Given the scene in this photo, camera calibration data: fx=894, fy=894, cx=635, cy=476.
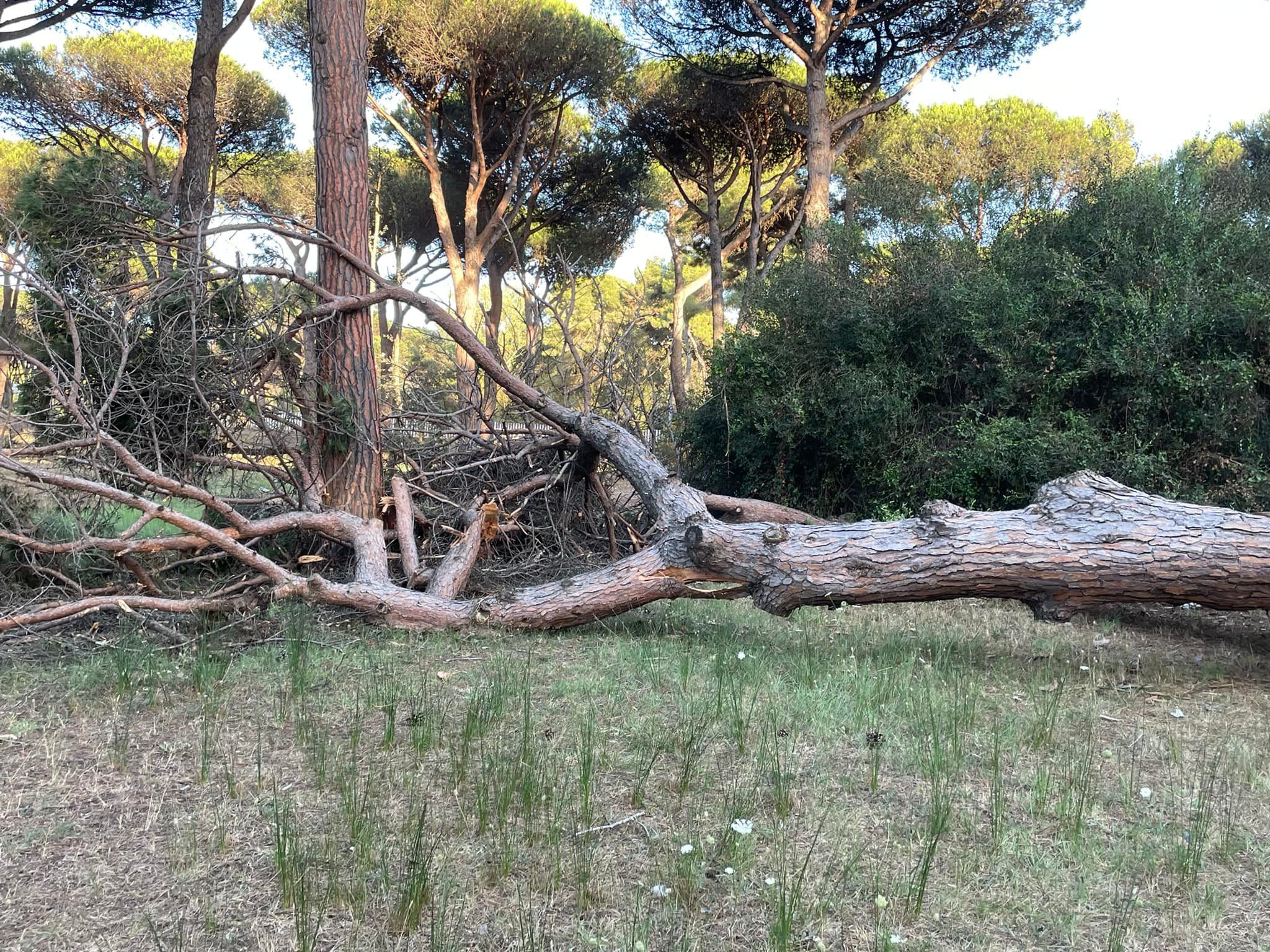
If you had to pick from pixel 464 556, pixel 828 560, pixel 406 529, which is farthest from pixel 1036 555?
pixel 406 529

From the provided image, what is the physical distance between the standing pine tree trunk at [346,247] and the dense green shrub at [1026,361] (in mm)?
3490

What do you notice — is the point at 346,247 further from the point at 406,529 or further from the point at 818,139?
the point at 818,139

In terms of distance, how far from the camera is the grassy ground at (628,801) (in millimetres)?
2215

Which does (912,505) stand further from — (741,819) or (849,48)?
(849,48)

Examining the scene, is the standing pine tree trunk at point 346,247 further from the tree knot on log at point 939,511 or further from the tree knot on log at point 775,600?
the tree knot on log at point 939,511

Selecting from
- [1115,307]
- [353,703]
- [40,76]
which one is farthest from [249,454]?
[40,76]

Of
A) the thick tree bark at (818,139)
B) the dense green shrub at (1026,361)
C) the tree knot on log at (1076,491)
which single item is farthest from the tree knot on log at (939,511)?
the thick tree bark at (818,139)

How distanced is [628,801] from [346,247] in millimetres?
5247

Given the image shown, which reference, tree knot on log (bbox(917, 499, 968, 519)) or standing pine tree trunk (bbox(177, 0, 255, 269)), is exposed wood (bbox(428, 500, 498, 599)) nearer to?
tree knot on log (bbox(917, 499, 968, 519))

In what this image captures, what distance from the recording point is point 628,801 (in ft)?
9.40

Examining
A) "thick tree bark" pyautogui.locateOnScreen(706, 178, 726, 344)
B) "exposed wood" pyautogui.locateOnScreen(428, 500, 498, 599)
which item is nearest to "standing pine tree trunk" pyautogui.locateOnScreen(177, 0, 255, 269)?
"exposed wood" pyautogui.locateOnScreen(428, 500, 498, 599)

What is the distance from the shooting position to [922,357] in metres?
8.17

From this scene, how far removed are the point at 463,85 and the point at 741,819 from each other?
17857 millimetres

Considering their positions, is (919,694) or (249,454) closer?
(919,694)
